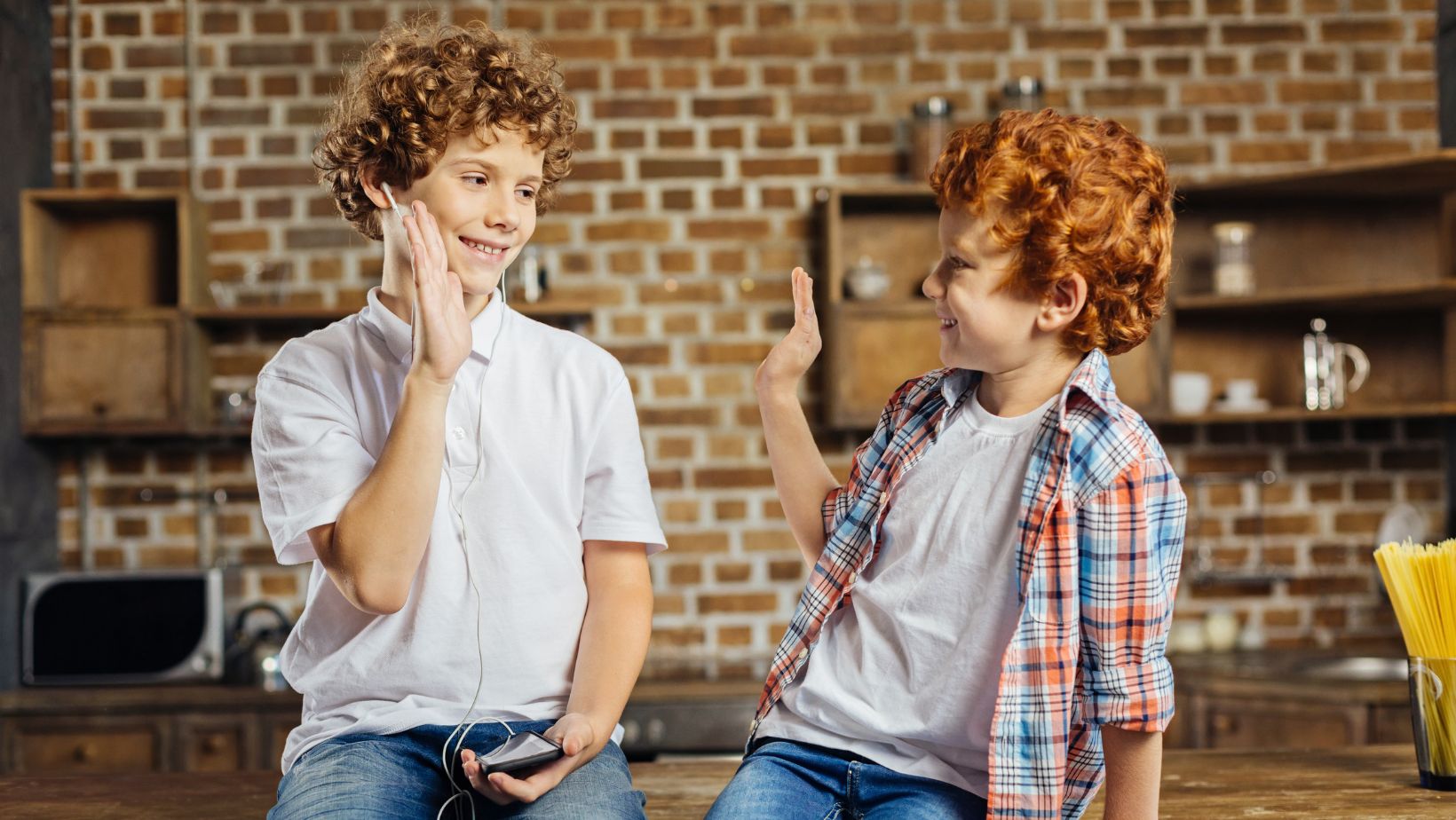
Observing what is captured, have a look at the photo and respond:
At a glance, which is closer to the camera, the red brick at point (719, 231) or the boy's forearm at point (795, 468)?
the boy's forearm at point (795, 468)

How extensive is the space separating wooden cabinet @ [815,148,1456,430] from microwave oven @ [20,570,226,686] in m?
1.85

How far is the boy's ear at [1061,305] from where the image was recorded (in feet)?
4.35

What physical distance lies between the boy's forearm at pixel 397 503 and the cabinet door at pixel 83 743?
2133 mm

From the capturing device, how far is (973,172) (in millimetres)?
1321

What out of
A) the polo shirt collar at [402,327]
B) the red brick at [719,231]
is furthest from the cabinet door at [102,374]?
the polo shirt collar at [402,327]

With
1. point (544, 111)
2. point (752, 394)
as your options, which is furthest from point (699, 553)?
point (544, 111)

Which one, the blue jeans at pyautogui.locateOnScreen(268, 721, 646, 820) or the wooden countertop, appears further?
the wooden countertop

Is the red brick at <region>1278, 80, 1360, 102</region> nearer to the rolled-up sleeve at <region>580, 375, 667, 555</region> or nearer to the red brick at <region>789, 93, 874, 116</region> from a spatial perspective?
the red brick at <region>789, 93, 874, 116</region>

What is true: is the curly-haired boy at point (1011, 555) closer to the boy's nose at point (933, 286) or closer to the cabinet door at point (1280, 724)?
the boy's nose at point (933, 286)

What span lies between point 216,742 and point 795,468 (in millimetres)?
2181

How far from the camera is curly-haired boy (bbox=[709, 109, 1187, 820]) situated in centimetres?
124

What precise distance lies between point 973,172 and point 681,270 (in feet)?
7.59

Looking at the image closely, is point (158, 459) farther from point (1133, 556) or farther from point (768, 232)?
point (1133, 556)

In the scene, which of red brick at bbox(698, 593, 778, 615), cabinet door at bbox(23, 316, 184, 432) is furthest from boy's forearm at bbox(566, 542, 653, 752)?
cabinet door at bbox(23, 316, 184, 432)
